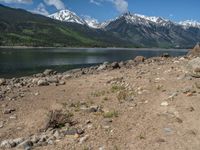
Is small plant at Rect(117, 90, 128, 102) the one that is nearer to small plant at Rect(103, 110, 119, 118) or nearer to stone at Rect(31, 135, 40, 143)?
small plant at Rect(103, 110, 119, 118)

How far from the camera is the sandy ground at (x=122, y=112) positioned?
14578 millimetres

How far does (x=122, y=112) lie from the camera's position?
61.1 feet

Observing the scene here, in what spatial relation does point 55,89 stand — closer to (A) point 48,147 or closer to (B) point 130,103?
(B) point 130,103

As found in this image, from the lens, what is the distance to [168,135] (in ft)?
49.6

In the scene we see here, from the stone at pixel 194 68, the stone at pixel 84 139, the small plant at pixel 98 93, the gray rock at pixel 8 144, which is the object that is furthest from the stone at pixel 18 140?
the stone at pixel 194 68

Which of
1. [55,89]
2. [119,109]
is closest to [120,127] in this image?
[119,109]

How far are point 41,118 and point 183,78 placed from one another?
11013mm

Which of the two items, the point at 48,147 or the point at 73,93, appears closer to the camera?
the point at 48,147

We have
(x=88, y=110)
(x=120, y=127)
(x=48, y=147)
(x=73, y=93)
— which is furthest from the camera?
(x=73, y=93)

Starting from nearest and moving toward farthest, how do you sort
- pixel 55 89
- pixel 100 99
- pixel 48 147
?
pixel 48 147, pixel 100 99, pixel 55 89

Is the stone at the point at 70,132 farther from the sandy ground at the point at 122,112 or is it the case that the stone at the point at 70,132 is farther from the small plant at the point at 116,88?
the small plant at the point at 116,88

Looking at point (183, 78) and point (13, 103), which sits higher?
point (183, 78)

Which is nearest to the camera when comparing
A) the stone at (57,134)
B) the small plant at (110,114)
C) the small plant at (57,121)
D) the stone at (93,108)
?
the stone at (57,134)

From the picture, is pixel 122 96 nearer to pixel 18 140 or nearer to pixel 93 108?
pixel 93 108
